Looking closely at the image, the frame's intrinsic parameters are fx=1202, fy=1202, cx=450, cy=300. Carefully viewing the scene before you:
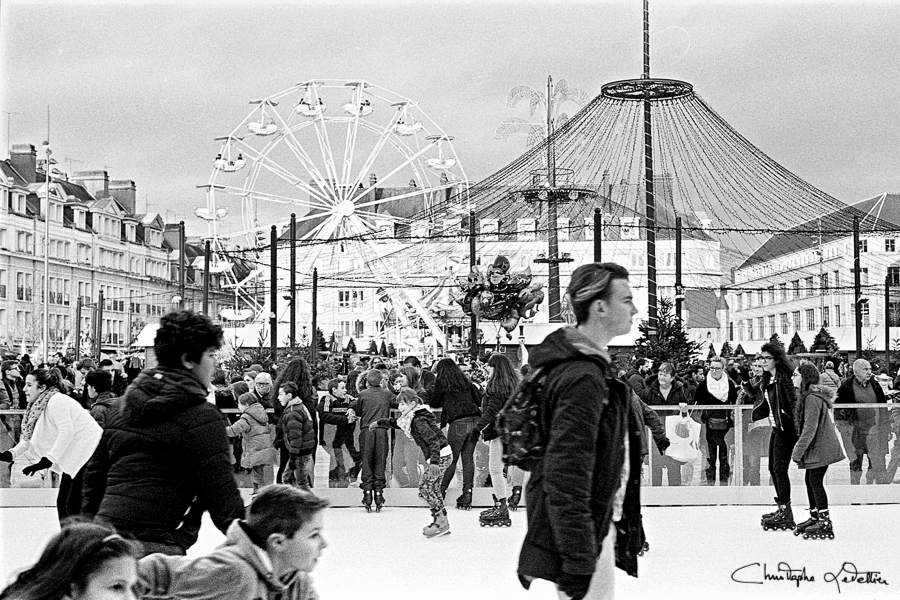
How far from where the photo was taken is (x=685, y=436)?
10.4 meters

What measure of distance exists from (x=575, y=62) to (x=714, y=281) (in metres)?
59.8

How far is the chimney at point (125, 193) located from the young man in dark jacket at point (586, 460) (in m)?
70.1

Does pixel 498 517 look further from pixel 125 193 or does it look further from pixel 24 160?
pixel 125 193

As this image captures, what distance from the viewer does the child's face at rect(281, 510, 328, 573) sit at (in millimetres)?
3120

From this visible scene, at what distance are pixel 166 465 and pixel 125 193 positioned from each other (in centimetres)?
7093

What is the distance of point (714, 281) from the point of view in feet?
235

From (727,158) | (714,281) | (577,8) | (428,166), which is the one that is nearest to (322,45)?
(577,8)

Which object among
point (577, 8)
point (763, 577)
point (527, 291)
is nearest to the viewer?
point (763, 577)

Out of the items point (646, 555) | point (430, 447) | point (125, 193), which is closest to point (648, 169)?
point (430, 447)

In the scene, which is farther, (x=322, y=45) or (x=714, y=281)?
(x=714, y=281)

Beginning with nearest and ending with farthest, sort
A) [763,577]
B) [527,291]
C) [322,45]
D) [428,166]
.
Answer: [763,577] < [322,45] < [527,291] < [428,166]

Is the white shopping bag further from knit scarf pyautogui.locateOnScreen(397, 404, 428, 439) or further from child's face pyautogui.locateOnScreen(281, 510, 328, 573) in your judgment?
child's face pyautogui.locateOnScreen(281, 510, 328, 573)

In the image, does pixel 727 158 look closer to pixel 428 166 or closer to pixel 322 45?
pixel 428 166

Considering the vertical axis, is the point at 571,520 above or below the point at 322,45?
below
